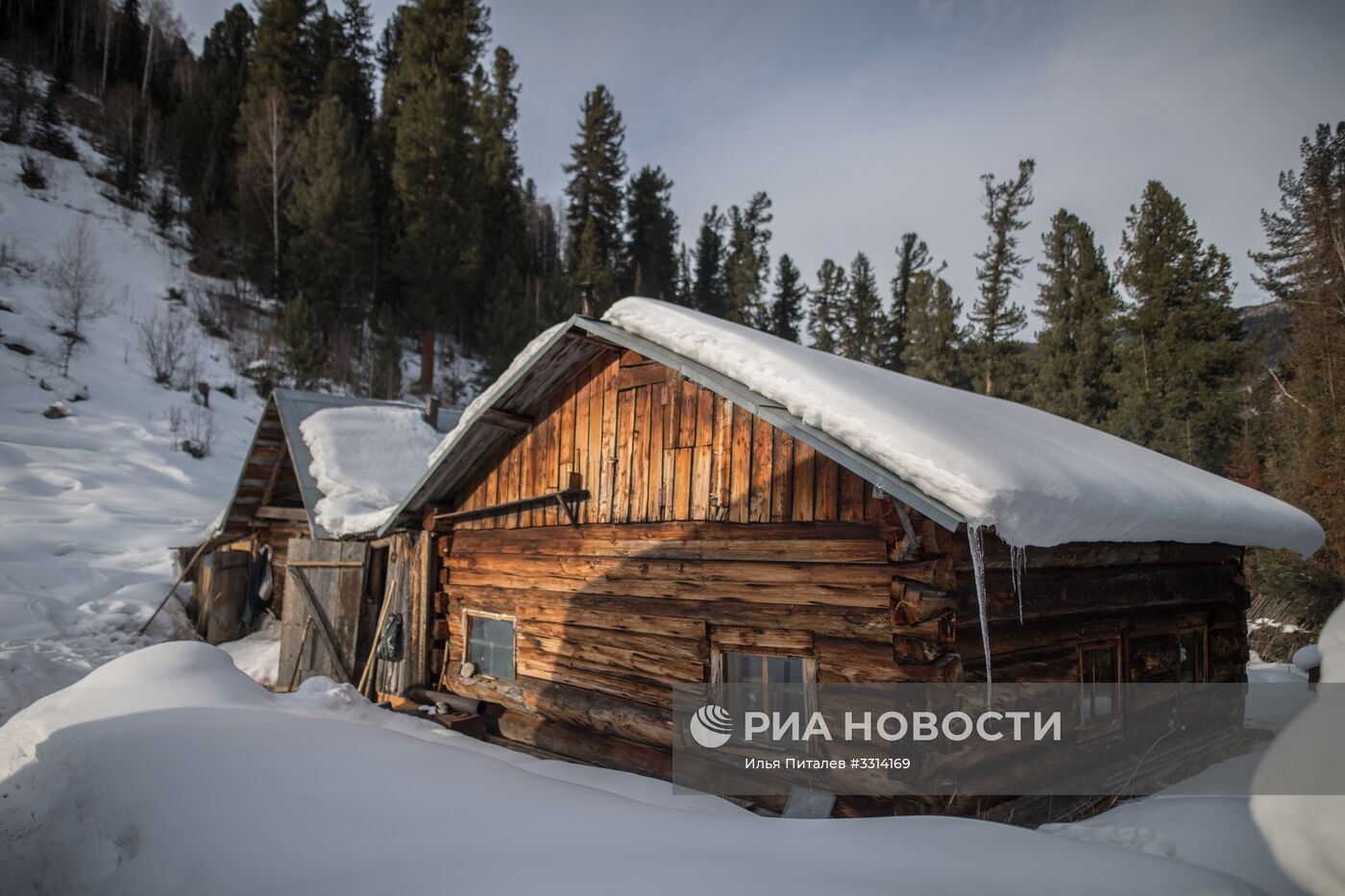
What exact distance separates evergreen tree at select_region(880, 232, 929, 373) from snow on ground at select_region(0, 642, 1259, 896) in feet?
130

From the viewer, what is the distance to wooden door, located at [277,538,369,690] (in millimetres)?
10570

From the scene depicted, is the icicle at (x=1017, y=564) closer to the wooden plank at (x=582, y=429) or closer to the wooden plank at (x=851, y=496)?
the wooden plank at (x=851, y=496)

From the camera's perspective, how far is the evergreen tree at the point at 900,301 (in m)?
41.6

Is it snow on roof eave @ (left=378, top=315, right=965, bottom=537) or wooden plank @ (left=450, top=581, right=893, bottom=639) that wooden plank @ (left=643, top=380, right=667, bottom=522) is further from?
wooden plank @ (left=450, top=581, right=893, bottom=639)

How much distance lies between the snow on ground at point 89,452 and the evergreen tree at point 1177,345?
31007 millimetres

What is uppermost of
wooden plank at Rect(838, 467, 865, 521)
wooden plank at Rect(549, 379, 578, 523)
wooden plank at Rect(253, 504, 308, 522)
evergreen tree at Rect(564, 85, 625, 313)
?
evergreen tree at Rect(564, 85, 625, 313)

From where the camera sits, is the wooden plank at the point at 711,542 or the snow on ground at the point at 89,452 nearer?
the wooden plank at the point at 711,542

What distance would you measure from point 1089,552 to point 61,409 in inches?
1100

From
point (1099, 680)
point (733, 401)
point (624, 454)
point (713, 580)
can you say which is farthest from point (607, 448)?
point (1099, 680)

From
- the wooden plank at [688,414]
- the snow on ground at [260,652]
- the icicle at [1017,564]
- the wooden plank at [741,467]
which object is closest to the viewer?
the icicle at [1017,564]

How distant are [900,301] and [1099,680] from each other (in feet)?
127

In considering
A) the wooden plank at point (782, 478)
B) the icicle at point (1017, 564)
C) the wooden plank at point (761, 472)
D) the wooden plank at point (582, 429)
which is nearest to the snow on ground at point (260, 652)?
the wooden plank at point (582, 429)

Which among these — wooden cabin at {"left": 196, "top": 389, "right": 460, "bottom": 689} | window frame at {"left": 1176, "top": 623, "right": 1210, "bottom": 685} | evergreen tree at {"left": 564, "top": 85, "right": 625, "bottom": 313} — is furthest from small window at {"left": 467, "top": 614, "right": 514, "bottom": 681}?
evergreen tree at {"left": 564, "top": 85, "right": 625, "bottom": 313}

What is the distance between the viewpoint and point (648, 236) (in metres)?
45.4
